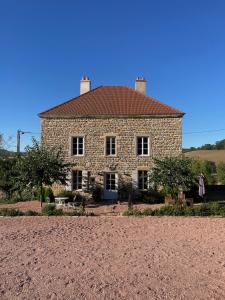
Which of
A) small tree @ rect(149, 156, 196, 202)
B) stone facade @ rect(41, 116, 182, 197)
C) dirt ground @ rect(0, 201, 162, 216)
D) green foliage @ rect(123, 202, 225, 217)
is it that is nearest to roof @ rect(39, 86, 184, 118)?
stone facade @ rect(41, 116, 182, 197)

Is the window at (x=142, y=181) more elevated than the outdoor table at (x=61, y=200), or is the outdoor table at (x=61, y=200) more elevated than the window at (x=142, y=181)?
the window at (x=142, y=181)

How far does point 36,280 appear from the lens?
7504 mm

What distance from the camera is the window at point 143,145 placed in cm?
2394

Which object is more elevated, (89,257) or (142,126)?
(142,126)

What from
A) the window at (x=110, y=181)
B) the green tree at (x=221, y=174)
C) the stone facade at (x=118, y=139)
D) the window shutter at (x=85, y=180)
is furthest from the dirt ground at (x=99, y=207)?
the green tree at (x=221, y=174)

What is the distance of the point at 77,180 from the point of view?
78.5ft

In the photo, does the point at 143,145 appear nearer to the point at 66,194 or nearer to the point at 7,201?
the point at 66,194

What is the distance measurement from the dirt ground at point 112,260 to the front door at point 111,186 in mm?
8911

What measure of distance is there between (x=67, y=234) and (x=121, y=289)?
18.5 ft

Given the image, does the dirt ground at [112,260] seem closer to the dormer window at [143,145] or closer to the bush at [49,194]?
the bush at [49,194]

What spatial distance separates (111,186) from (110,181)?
0.32 meters

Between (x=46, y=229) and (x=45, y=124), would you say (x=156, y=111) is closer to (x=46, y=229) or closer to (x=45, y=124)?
(x=45, y=124)

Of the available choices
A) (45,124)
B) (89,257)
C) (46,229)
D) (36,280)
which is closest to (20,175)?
(45,124)

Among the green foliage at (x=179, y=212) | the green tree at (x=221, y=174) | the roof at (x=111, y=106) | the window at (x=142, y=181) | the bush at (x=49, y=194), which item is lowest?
the green foliage at (x=179, y=212)
